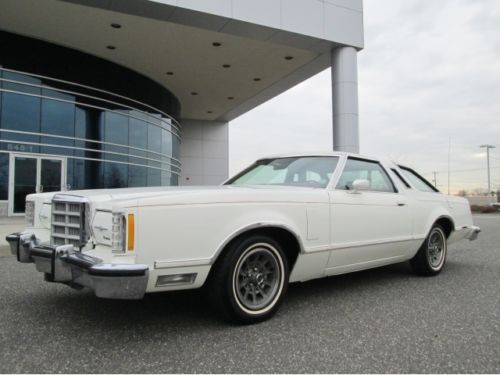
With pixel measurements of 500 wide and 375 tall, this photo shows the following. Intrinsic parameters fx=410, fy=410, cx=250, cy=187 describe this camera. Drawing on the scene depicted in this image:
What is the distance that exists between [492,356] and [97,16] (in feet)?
42.0

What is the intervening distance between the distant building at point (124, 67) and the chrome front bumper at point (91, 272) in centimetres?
975

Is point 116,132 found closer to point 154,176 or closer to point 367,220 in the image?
point 154,176

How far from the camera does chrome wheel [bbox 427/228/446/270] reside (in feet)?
16.6

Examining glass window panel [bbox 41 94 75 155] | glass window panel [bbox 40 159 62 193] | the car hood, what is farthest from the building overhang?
the car hood

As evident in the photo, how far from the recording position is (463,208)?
19.0ft

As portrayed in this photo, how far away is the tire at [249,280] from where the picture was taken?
304 centimetres

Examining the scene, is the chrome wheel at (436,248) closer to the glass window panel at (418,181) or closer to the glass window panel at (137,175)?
the glass window panel at (418,181)

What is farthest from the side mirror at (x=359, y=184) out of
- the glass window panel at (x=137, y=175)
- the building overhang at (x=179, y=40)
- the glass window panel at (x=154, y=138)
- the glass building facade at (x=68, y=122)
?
the glass window panel at (x=154, y=138)

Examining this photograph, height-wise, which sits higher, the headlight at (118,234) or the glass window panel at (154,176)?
the glass window panel at (154,176)

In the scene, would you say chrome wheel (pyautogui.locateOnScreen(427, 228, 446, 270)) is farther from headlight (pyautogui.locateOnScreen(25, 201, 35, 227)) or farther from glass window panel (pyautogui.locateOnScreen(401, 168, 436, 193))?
headlight (pyautogui.locateOnScreen(25, 201, 35, 227))

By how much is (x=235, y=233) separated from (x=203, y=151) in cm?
2571

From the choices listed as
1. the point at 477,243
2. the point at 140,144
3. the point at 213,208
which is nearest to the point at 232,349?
the point at 213,208

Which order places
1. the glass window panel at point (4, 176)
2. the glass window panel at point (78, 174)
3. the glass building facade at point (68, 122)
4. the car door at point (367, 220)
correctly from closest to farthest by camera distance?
the car door at point (367, 220) < the glass window panel at point (4, 176) < the glass building facade at point (68, 122) < the glass window panel at point (78, 174)

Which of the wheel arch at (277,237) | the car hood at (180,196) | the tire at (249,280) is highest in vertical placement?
the car hood at (180,196)
